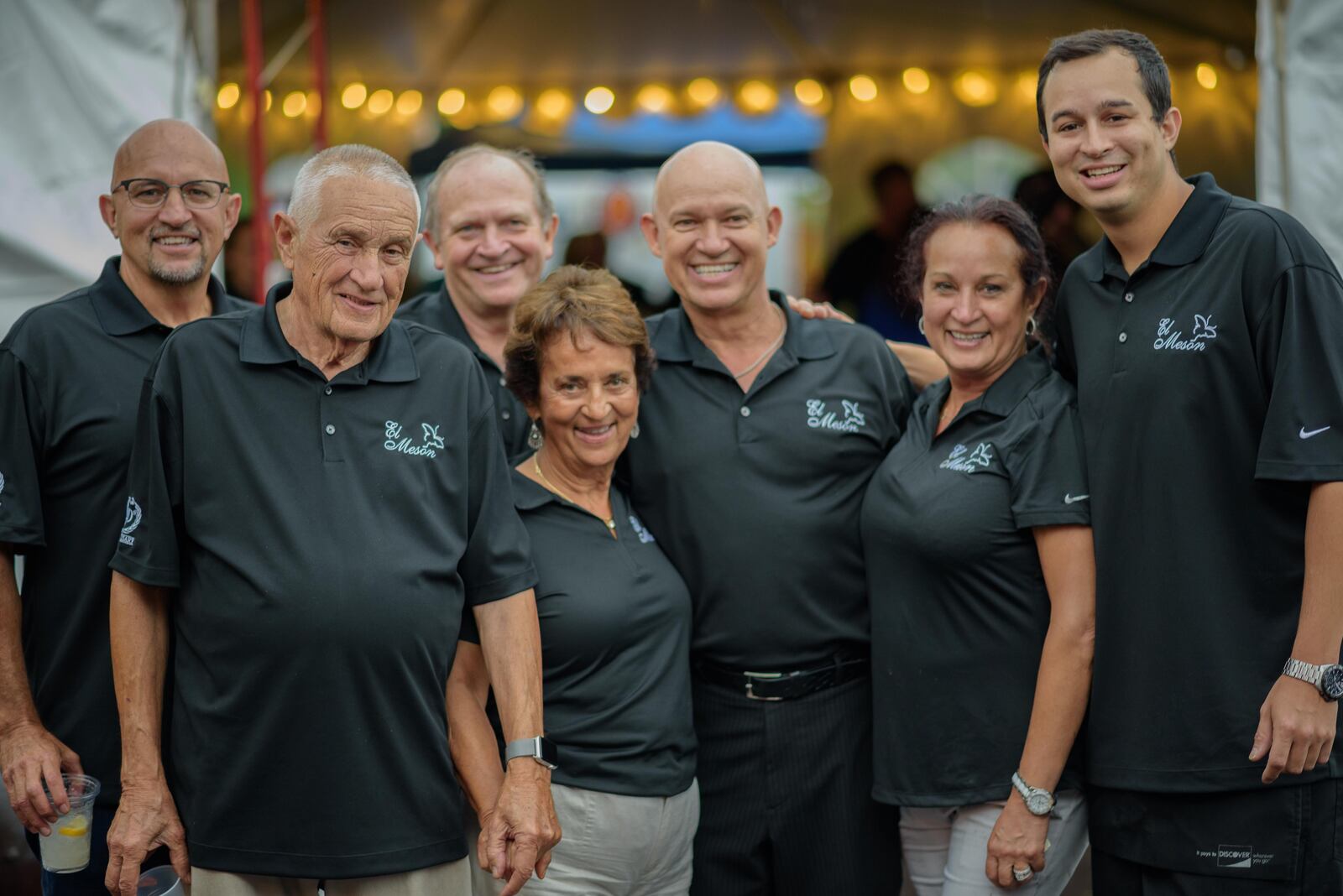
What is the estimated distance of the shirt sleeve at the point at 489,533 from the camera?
2.79m

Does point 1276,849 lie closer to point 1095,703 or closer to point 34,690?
point 1095,703

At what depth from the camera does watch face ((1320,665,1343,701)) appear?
8.46 feet

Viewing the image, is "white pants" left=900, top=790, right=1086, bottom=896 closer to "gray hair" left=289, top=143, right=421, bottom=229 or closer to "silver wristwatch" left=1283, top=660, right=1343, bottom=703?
"silver wristwatch" left=1283, top=660, right=1343, bottom=703

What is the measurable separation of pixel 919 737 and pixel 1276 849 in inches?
30.0

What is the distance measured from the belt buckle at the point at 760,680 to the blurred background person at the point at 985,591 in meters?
0.24

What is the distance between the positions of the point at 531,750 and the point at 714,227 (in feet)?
4.97

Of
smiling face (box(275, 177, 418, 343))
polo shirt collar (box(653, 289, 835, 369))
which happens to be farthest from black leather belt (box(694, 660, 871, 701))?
smiling face (box(275, 177, 418, 343))

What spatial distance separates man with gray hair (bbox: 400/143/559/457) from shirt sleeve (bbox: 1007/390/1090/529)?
144cm

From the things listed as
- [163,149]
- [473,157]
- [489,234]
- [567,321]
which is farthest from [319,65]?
[567,321]

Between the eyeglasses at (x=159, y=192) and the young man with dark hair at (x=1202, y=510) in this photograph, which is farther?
the eyeglasses at (x=159, y=192)

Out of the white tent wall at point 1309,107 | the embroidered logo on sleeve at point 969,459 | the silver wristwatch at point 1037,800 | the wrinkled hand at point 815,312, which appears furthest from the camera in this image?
the white tent wall at point 1309,107

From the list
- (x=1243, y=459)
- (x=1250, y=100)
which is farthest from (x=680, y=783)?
(x=1250, y=100)

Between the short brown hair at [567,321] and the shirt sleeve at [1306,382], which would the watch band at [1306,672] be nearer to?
the shirt sleeve at [1306,382]

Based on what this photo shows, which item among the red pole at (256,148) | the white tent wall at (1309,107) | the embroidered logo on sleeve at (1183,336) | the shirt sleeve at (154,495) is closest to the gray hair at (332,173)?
the shirt sleeve at (154,495)
